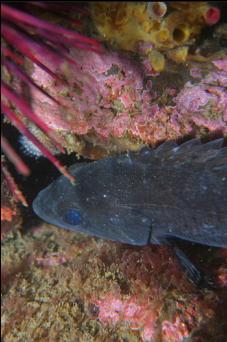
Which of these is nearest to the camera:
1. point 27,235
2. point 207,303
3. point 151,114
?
point 207,303

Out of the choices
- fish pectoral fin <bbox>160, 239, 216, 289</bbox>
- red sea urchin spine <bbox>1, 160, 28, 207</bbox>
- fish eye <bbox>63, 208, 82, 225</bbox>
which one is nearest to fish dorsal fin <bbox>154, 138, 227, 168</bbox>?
fish pectoral fin <bbox>160, 239, 216, 289</bbox>

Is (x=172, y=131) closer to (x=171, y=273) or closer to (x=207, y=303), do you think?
(x=171, y=273)

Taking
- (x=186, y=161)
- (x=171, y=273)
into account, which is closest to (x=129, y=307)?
(x=171, y=273)

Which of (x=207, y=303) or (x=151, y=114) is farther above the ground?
(x=151, y=114)

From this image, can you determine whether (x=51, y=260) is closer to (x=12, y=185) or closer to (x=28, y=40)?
(x=12, y=185)

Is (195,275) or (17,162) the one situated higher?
(17,162)

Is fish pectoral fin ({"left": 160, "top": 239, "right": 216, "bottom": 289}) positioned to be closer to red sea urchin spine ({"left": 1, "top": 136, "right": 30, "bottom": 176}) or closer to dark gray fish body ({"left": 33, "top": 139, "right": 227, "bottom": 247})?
dark gray fish body ({"left": 33, "top": 139, "right": 227, "bottom": 247})

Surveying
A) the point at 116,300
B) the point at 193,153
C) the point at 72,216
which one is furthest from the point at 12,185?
the point at 193,153

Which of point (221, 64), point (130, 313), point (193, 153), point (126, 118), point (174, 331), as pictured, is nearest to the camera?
point (174, 331)

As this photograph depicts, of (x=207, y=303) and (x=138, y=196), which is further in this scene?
(x=138, y=196)
